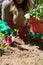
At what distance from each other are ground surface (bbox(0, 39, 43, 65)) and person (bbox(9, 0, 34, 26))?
491 mm

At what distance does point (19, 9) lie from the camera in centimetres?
374

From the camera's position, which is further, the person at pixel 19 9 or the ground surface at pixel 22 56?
the person at pixel 19 9

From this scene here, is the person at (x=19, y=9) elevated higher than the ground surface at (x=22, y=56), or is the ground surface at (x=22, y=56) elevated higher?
the person at (x=19, y=9)

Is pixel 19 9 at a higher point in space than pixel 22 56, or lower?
higher

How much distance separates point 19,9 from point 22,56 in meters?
0.87

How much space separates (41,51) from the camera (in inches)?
130

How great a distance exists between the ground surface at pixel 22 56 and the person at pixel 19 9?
0.49m

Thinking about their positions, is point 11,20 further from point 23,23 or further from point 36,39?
point 36,39

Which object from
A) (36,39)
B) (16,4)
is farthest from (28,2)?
(36,39)

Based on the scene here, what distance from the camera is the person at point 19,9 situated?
3.73 meters

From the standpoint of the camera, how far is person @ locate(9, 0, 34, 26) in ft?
12.2

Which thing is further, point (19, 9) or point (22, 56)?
point (19, 9)

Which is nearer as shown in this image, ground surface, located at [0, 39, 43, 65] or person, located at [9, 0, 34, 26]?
ground surface, located at [0, 39, 43, 65]

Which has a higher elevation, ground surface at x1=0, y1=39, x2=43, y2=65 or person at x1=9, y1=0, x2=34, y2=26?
person at x1=9, y1=0, x2=34, y2=26
